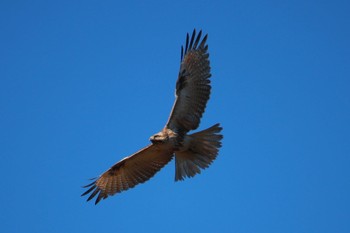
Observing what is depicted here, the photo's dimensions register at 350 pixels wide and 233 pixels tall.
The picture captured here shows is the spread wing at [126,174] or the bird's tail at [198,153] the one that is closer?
the bird's tail at [198,153]

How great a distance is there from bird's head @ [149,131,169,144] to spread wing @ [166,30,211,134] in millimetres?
238

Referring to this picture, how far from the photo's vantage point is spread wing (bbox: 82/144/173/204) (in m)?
11.9

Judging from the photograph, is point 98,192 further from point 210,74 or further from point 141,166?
point 210,74

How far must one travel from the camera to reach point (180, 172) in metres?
11.8

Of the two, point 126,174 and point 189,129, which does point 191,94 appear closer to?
point 189,129

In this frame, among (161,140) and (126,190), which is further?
(126,190)

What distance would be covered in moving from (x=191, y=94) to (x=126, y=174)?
191cm

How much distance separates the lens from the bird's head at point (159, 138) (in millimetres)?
11164

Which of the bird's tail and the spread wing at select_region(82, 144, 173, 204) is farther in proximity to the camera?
the spread wing at select_region(82, 144, 173, 204)

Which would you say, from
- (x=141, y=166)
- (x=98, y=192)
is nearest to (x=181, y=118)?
(x=141, y=166)

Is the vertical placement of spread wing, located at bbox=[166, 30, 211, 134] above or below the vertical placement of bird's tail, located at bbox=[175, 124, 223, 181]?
above

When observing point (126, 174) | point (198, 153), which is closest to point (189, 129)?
point (198, 153)

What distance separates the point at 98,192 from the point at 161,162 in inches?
47.9

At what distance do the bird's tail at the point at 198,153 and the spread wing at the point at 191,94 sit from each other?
0.77ft
